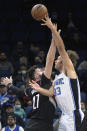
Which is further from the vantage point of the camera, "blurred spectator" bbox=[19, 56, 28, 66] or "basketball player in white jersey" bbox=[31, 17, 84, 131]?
"blurred spectator" bbox=[19, 56, 28, 66]

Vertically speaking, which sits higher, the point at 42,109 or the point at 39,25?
the point at 39,25

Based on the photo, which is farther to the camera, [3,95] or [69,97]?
[3,95]

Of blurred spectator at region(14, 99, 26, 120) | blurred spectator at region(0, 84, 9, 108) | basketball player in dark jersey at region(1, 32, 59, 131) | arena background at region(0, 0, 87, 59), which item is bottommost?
basketball player in dark jersey at region(1, 32, 59, 131)

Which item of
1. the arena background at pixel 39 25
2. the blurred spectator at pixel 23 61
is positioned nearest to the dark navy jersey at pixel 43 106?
the blurred spectator at pixel 23 61

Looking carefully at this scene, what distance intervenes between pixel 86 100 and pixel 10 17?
5287mm

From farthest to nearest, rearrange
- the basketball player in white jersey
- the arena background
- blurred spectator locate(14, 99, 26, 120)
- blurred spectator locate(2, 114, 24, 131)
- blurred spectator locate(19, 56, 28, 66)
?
the arena background, blurred spectator locate(19, 56, 28, 66), blurred spectator locate(14, 99, 26, 120), blurred spectator locate(2, 114, 24, 131), the basketball player in white jersey

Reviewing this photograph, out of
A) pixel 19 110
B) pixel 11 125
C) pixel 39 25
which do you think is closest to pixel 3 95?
pixel 19 110

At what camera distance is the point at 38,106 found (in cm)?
497

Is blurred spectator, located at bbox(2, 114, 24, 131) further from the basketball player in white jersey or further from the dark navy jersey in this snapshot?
the basketball player in white jersey

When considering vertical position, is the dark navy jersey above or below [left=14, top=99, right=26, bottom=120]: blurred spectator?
below

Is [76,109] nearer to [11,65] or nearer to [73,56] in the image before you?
[73,56]

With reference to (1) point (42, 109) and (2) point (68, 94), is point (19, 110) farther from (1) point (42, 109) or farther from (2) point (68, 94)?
(2) point (68, 94)

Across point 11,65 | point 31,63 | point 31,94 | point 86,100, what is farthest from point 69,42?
point 31,94

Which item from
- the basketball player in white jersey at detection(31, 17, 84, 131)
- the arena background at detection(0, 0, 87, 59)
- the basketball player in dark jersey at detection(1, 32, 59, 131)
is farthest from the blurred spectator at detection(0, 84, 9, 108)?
the basketball player in white jersey at detection(31, 17, 84, 131)
